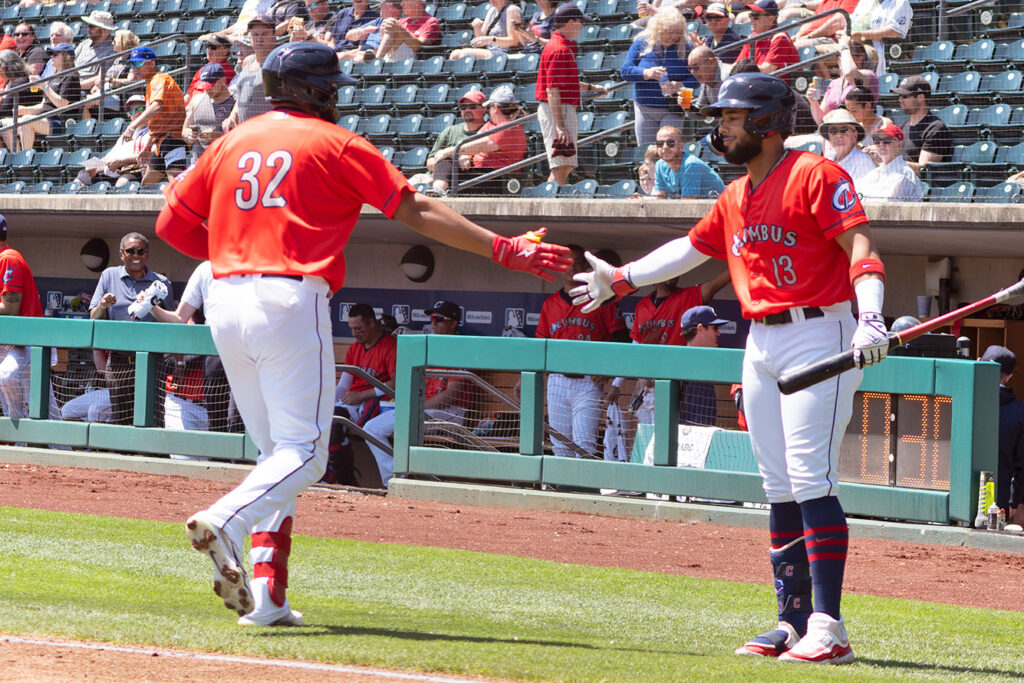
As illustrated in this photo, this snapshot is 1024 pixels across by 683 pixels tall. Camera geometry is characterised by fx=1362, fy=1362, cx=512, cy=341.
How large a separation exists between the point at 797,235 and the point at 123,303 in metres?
7.64

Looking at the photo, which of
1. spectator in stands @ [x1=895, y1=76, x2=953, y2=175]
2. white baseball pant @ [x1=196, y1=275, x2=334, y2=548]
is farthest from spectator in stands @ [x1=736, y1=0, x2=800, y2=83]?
white baseball pant @ [x1=196, y1=275, x2=334, y2=548]

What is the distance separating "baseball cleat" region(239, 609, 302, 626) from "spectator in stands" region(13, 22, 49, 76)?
1377cm

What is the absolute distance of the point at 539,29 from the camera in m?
13.7

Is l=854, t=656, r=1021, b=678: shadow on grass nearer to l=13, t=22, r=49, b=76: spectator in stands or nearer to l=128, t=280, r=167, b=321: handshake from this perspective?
l=128, t=280, r=167, b=321: handshake

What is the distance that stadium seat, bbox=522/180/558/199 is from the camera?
38.3ft

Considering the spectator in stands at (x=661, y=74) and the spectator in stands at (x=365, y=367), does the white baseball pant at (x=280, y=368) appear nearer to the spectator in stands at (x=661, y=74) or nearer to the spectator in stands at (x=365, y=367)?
the spectator in stands at (x=365, y=367)

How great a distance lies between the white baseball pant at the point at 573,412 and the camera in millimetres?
9250

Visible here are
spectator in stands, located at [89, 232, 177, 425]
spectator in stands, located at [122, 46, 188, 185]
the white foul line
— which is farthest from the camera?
spectator in stands, located at [122, 46, 188, 185]

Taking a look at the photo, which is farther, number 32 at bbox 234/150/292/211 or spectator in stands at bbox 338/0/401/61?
spectator in stands at bbox 338/0/401/61

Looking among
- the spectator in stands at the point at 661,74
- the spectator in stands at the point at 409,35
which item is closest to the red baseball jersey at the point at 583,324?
the spectator in stands at the point at 661,74

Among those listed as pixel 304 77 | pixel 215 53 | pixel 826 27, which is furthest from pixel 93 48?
pixel 304 77

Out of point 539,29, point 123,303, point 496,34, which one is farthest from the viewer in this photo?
point 496,34

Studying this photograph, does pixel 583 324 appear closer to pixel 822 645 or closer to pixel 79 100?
pixel 822 645

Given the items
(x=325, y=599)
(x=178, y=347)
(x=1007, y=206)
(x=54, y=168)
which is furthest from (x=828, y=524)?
(x=54, y=168)
